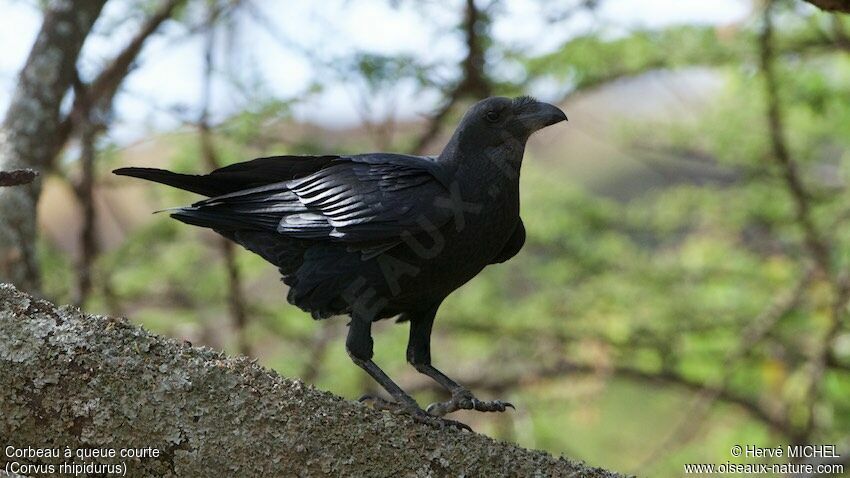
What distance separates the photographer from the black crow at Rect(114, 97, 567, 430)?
3.14 metres

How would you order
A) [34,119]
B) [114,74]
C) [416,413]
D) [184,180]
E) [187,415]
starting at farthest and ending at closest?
[114,74] < [34,119] < [184,180] < [416,413] < [187,415]

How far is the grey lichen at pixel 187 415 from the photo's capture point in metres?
2.35

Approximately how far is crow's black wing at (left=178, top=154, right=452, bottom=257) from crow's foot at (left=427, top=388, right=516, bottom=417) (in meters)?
0.56

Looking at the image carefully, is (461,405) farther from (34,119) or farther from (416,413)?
(34,119)

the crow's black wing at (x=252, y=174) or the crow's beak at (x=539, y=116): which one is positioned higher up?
the crow's beak at (x=539, y=116)

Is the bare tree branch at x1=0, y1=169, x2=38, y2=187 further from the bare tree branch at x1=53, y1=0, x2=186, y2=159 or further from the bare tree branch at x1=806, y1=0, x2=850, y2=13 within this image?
the bare tree branch at x1=53, y1=0, x2=186, y2=159

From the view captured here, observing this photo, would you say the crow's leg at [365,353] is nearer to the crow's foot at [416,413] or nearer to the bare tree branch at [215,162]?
the crow's foot at [416,413]

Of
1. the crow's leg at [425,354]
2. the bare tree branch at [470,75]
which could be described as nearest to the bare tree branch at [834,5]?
the crow's leg at [425,354]

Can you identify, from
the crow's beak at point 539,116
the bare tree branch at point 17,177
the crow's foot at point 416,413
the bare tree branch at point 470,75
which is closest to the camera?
the bare tree branch at point 17,177

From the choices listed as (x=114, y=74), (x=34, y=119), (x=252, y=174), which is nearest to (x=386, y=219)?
(x=252, y=174)

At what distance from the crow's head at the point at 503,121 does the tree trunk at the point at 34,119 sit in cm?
212

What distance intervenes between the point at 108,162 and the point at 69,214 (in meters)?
5.58

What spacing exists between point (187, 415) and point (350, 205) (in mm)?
1054

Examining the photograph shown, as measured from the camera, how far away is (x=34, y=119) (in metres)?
4.35
